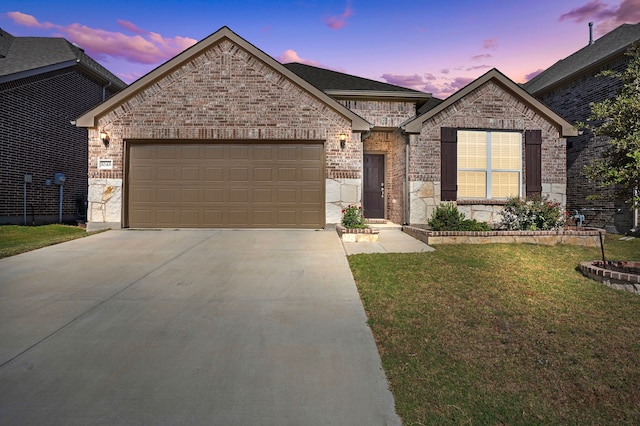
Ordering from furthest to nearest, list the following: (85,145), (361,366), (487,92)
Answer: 1. (85,145)
2. (487,92)
3. (361,366)

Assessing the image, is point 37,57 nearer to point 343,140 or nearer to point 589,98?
point 343,140

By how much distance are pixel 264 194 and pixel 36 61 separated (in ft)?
39.0

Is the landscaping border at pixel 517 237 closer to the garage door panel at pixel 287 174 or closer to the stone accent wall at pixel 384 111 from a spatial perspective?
the garage door panel at pixel 287 174

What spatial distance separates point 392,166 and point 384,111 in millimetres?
2202

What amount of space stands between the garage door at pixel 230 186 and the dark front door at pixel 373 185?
3251 millimetres

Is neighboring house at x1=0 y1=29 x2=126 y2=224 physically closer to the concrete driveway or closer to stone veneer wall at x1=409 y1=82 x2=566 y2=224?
the concrete driveway

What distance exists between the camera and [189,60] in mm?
10016

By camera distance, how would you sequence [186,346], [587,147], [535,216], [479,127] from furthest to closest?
[587,147] → [479,127] → [535,216] → [186,346]

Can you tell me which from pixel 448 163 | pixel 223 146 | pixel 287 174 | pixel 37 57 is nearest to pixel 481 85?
pixel 448 163

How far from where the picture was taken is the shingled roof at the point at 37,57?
12920 millimetres

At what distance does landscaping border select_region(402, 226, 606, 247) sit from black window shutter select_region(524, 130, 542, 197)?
94.6 inches

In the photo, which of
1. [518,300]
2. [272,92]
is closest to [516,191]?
[518,300]

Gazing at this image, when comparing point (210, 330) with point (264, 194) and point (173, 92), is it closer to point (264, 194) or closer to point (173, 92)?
point (264, 194)

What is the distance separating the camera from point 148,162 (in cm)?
1025
